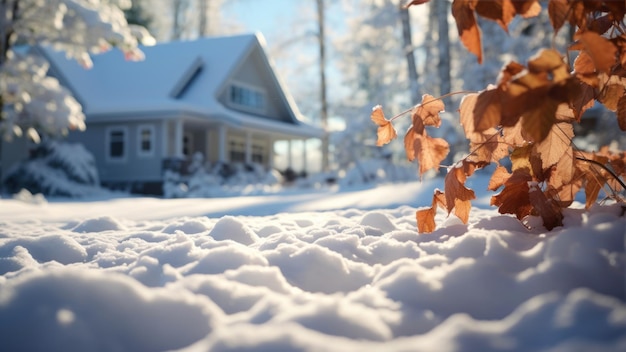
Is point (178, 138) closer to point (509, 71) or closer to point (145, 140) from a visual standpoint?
point (145, 140)

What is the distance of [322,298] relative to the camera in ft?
3.95

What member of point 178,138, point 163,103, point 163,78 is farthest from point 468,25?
point 163,78

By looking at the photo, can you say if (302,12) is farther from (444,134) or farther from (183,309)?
(183,309)

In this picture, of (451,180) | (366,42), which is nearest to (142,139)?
(366,42)

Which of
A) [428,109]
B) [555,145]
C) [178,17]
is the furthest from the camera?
[178,17]

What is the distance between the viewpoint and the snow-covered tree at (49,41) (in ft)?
26.7

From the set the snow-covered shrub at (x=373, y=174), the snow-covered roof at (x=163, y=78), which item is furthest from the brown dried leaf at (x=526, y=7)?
the snow-covered roof at (x=163, y=78)

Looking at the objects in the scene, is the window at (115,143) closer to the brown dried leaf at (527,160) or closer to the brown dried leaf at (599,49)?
the brown dried leaf at (527,160)

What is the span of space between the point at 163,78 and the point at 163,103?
2.32 meters

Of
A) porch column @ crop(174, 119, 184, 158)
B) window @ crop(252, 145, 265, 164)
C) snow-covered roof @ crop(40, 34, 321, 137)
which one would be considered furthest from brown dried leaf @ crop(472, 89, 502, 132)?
window @ crop(252, 145, 265, 164)

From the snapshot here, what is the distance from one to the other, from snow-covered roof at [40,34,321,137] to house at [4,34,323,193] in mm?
31

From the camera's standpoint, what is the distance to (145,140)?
52.8ft

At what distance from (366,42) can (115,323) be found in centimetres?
2551

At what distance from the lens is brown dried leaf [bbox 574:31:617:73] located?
121cm
